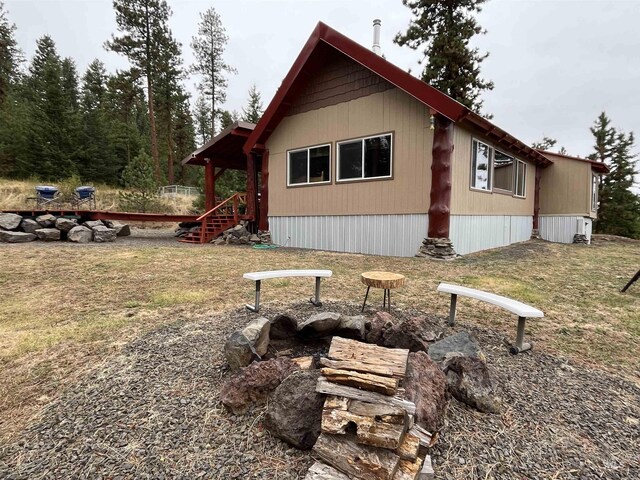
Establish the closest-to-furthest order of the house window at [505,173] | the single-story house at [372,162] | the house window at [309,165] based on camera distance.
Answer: the single-story house at [372,162] → the house window at [309,165] → the house window at [505,173]

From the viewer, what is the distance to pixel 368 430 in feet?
5.16

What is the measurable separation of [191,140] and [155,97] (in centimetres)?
728

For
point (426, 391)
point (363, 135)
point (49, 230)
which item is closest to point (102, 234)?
point (49, 230)

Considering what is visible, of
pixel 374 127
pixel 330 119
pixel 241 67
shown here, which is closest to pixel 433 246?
pixel 374 127

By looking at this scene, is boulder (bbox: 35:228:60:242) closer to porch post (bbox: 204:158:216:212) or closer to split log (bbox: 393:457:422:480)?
porch post (bbox: 204:158:216:212)

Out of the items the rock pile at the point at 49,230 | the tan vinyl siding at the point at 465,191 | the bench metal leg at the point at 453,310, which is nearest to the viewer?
the bench metal leg at the point at 453,310

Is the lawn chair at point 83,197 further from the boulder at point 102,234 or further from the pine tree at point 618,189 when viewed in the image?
the pine tree at point 618,189

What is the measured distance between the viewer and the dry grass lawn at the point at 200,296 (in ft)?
9.33

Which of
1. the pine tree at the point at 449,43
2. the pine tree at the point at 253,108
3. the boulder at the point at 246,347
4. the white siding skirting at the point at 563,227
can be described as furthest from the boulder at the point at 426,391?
the pine tree at the point at 253,108

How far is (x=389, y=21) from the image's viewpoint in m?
20.4

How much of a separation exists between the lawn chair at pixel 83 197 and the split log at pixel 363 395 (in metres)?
17.1

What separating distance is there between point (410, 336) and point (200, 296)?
3.08m

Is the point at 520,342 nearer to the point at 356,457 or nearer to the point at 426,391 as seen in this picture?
the point at 426,391

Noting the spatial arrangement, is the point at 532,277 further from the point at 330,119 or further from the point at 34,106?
the point at 34,106
